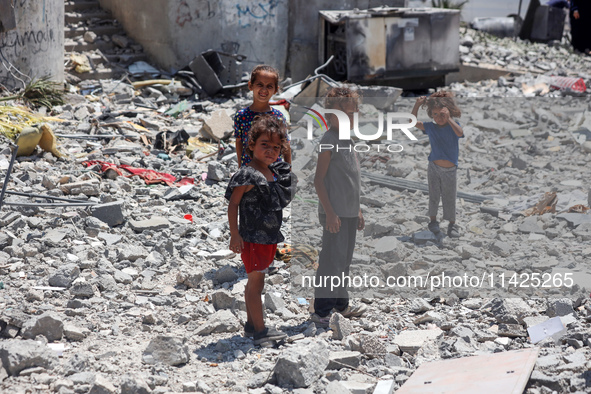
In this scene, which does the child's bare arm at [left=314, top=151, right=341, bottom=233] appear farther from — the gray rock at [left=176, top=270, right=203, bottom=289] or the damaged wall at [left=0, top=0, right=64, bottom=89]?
Result: the damaged wall at [left=0, top=0, right=64, bottom=89]

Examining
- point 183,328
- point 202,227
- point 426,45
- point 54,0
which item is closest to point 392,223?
point 183,328

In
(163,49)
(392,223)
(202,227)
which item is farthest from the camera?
(163,49)

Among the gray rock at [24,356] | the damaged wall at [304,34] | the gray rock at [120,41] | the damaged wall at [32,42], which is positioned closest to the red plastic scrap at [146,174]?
the damaged wall at [32,42]

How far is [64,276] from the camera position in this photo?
4.23m

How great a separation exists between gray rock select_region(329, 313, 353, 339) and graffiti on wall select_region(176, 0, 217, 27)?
8979 millimetres

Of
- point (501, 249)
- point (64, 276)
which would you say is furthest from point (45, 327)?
point (501, 249)

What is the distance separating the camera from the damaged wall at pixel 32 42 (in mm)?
8812

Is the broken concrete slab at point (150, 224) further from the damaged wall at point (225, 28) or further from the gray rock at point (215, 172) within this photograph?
the damaged wall at point (225, 28)

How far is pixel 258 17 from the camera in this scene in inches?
471

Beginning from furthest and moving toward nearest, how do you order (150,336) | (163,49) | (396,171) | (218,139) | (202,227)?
1. (163,49)
2. (218,139)
3. (202,227)
4. (396,171)
5. (150,336)

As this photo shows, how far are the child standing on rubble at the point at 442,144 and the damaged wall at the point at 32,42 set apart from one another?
277 inches

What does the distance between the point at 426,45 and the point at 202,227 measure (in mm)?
7849

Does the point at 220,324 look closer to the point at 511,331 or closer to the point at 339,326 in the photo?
the point at 339,326

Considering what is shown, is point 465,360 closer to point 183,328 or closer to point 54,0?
point 183,328
